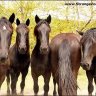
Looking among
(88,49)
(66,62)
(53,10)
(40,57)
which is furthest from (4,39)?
(53,10)

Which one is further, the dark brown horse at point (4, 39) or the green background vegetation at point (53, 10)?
the green background vegetation at point (53, 10)

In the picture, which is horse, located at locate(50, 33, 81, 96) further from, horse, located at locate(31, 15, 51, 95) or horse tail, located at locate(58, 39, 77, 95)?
horse, located at locate(31, 15, 51, 95)

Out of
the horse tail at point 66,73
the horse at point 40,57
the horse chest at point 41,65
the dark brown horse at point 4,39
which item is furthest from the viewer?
the horse chest at point 41,65

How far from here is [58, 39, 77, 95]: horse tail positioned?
689cm

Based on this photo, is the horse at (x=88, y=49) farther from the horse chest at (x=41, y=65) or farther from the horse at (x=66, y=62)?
the horse chest at (x=41, y=65)

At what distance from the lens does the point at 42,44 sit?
7953 mm

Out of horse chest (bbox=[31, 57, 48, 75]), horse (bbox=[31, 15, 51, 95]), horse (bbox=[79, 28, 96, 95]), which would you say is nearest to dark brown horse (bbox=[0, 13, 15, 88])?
horse (bbox=[31, 15, 51, 95])

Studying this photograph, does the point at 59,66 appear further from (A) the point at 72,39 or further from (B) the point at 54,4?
(B) the point at 54,4

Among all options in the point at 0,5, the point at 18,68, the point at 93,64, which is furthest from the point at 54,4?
the point at 93,64

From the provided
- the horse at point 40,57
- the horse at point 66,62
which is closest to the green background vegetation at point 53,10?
the horse at point 40,57

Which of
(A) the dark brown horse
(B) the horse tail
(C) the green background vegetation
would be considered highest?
→ (C) the green background vegetation

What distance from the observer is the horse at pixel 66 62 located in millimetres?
6898

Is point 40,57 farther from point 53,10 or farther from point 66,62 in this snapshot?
point 53,10

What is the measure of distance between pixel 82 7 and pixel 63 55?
1652 centimetres
